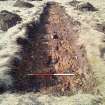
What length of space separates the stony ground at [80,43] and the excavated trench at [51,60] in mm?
428

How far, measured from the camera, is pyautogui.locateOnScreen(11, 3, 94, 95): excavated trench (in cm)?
1468

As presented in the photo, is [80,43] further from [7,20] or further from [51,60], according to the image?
[7,20]

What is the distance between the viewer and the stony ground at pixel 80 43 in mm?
12705

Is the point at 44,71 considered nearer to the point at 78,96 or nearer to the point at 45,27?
the point at 78,96

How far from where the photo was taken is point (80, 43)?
68.7 ft

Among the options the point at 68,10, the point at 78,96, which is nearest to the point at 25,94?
the point at 78,96

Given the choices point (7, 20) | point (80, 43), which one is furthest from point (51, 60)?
point (7, 20)

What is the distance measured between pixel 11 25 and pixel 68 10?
31.5 ft

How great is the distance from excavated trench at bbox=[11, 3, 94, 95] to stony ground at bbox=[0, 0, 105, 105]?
428mm

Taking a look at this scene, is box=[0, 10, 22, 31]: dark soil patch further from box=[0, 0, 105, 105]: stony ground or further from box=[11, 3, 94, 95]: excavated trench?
box=[11, 3, 94, 95]: excavated trench

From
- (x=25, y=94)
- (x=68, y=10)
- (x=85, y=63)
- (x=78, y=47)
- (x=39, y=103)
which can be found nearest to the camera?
(x=39, y=103)

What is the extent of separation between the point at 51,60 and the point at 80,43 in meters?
3.45

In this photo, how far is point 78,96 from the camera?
1316cm

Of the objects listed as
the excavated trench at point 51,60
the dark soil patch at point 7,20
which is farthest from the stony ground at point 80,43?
the dark soil patch at point 7,20
